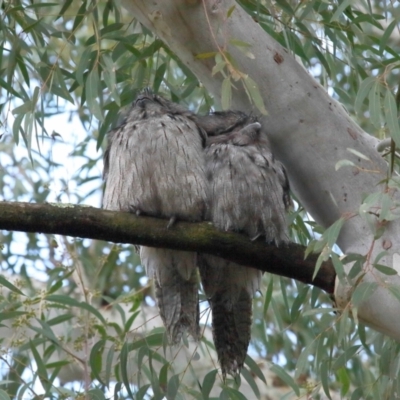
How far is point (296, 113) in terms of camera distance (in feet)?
7.82

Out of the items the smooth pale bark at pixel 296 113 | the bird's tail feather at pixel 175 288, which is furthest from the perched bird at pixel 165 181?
the smooth pale bark at pixel 296 113

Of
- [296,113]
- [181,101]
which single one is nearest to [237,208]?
[296,113]

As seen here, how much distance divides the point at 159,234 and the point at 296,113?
56 centimetres

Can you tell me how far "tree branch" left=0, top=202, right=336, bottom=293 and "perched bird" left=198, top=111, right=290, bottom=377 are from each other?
0.12 meters

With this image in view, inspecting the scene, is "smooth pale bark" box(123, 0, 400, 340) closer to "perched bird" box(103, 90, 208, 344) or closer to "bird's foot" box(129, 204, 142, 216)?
"perched bird" box(103, 90, 208, 344)

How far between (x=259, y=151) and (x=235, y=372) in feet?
2.47

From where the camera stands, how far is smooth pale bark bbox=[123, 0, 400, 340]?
2342 mm

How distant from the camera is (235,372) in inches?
106

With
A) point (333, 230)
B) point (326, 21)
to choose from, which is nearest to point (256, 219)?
point (333, 230)

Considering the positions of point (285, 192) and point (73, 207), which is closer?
point (73, 207)

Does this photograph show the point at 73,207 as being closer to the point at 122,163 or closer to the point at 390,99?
the point at 122,163

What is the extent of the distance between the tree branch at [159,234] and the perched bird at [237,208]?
0.12 m

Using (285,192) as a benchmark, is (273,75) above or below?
above

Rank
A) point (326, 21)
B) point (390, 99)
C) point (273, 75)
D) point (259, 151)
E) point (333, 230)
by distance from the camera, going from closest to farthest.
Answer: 1. point (333, 230)
2. point (390, 99)
3. point (273, 75)
4. point (259, 151)
5. point (326, 21)
